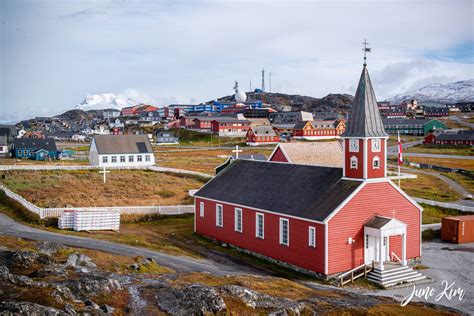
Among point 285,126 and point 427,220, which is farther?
point 285,126

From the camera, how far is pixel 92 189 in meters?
55.4

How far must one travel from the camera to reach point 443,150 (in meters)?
119

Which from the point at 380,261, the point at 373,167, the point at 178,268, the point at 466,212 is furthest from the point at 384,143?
the point at 466,212

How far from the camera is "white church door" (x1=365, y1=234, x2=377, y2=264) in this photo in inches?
1180

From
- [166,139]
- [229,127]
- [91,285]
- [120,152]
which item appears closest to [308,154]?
[91,285]

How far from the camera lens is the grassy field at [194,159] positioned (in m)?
82.2

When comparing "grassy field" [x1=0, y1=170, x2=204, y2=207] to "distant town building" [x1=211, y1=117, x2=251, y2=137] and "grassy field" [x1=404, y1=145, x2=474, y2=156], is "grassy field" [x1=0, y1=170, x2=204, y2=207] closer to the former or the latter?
"grassy field" [x1=404, y1=145, x2=474, y2=156]

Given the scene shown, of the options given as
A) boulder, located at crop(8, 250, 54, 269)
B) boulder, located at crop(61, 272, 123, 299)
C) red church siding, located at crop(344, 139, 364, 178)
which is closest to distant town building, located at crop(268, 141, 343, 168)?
red church siding, located at crop(344, 139, 364, 178)

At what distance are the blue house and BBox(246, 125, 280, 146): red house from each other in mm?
49029

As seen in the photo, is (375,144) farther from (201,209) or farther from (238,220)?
(201,209)

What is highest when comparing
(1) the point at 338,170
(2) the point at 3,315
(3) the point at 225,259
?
(1) the point at 338,170

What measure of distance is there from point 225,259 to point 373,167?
37.3 feet

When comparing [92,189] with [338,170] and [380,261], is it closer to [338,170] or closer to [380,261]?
[338,170]

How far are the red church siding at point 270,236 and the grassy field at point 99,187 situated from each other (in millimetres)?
12303
